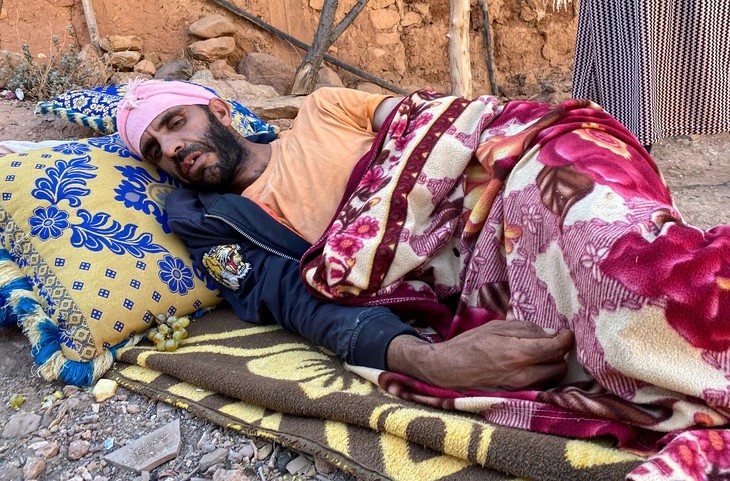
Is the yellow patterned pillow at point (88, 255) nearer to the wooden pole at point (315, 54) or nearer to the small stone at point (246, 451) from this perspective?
the small stone at point (246, 451)

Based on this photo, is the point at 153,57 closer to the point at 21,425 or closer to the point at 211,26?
the point at 211,26

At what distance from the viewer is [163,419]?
170cm

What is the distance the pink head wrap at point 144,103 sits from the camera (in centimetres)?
247

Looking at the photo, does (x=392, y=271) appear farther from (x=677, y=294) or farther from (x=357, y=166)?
(x=677, y=294)

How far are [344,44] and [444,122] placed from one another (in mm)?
4563

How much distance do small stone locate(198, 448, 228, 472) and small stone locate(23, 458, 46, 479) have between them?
0.41 metres

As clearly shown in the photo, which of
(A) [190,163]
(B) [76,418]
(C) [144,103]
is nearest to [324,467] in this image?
(B) [76,418]

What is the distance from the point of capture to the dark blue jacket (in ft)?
5.71

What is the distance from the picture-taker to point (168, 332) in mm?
2086

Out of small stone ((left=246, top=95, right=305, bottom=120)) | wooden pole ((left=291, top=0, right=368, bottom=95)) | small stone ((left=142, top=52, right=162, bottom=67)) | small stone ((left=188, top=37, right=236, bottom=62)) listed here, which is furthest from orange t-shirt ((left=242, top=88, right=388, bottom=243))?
small stone ((left=142, top=52, right=162, bottom=67))

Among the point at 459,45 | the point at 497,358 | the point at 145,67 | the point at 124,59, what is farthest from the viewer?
the point at 145,67

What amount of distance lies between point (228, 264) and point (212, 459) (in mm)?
773

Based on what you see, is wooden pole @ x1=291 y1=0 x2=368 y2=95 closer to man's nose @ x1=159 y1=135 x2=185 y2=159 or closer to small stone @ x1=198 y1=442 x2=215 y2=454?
man's nose @ x1=159 y1=135 x2=185 y2=159

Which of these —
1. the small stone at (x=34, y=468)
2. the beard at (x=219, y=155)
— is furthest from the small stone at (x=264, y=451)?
the beard at (x=219, y=155)
